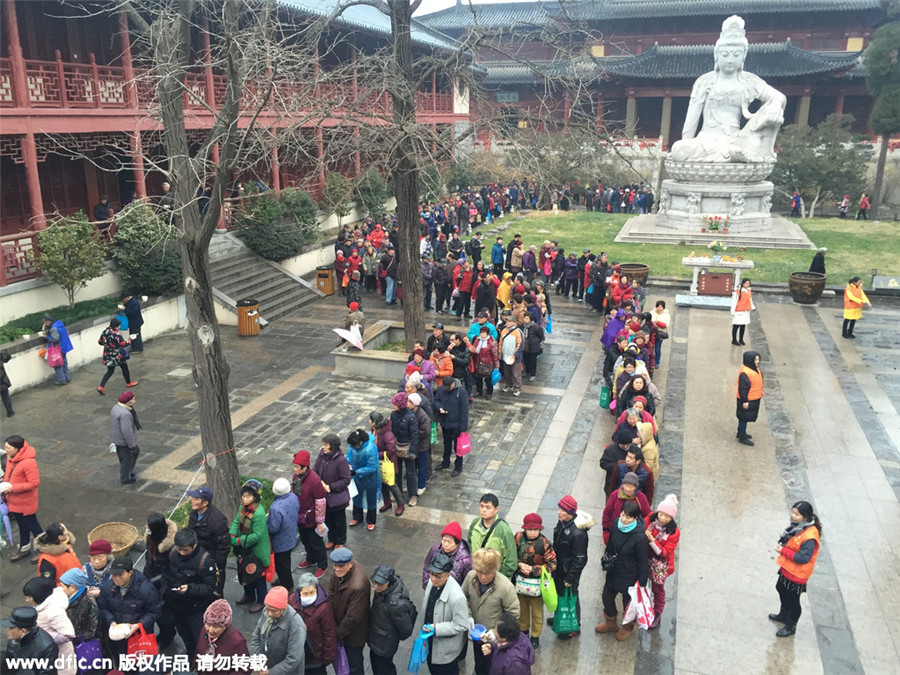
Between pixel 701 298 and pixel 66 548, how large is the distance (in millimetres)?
16076

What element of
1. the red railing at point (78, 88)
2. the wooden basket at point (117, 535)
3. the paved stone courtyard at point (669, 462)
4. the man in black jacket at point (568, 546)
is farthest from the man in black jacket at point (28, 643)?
the red railing at point (78, 88)

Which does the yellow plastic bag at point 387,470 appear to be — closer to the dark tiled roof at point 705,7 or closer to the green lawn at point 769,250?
the green lawn at point 769,250

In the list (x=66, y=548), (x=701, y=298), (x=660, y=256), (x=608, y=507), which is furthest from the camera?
(x=660, y=256)

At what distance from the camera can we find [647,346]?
11695 mm

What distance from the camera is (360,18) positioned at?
97.0 ft

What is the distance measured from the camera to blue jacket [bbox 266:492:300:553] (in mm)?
6617

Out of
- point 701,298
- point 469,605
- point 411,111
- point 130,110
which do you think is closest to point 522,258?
point 701,298

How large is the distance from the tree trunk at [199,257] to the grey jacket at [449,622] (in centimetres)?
360

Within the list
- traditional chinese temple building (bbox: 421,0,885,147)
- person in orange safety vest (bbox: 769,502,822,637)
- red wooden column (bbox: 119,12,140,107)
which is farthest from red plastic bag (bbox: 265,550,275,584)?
traditional chinese temple building (bbox: 421,0,885,147)

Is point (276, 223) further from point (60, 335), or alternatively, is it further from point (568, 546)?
point (568, 546)

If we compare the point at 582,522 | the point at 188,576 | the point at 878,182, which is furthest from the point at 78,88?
the point at 878,182

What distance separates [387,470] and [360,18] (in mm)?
25779

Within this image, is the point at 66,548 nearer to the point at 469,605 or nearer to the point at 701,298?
the point at 469,605

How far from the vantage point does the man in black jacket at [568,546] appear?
605cm
